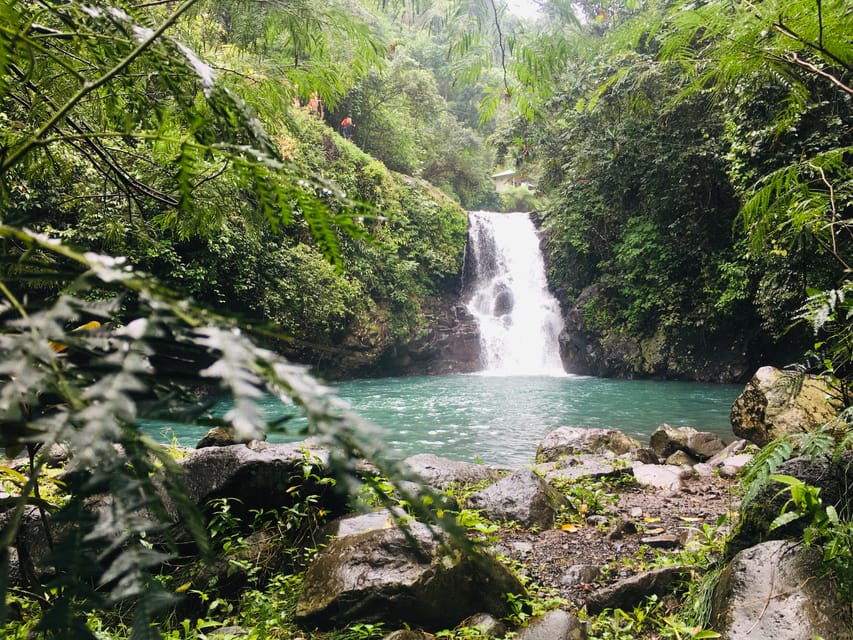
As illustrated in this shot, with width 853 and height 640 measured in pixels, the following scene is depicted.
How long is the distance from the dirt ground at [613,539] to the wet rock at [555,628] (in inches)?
17.0

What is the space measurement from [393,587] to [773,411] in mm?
5512

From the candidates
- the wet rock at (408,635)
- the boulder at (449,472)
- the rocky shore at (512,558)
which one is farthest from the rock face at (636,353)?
the wet rock at (408,635)

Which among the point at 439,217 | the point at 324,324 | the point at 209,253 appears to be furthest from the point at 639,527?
the point at 439,217

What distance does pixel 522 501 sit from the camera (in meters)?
3.79

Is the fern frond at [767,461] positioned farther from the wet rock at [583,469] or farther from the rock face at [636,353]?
the rock face at [636,353]

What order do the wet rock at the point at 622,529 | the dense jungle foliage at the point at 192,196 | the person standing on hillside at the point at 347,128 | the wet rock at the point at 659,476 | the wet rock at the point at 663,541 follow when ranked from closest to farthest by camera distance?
the dense jungle foliage at the point at 192,196 → the wet rock at the point at 663,541 → the wet rock at the point at 622,529 → the wet rock at the point at 659,476 → the person standing on hillside at the point at 347,128

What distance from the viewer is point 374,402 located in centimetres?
1148

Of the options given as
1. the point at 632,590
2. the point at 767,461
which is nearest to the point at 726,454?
the point at 632,590

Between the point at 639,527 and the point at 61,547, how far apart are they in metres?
3.94

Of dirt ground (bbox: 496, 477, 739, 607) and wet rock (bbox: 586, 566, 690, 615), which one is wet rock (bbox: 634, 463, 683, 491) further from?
wet rock (bbox: 586, 566, 690, 615)

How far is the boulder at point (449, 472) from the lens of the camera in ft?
14.7

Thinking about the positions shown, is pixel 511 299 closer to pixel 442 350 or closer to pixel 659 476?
pixel 442 350

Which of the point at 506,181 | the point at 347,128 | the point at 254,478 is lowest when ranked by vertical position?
the point at 254,478

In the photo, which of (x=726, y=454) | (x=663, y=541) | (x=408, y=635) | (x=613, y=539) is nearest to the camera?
(x=408, y=635)
